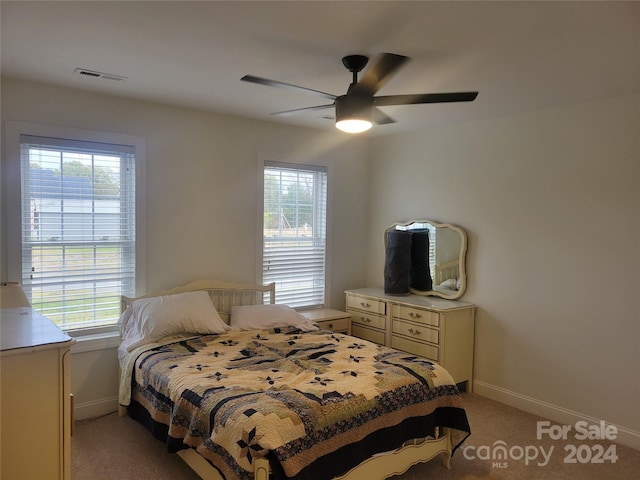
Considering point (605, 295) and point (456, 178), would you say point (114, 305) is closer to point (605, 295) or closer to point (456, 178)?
point (456, 178)

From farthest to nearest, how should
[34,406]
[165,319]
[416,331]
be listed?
[416,331] < [165,319] < [34,406]

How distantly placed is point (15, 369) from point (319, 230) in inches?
137

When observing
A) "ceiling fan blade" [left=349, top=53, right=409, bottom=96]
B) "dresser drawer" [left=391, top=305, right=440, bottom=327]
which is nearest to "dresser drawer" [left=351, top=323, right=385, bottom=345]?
"dresser drawer" [left=391, top=305, right=440, bottom=327]

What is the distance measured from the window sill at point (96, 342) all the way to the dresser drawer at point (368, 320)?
2.23 metres

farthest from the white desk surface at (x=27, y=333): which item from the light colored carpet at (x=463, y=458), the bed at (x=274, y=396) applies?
the light colored carpet at (x=463, y=458)

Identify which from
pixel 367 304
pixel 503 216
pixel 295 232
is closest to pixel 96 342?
pixel 295 232

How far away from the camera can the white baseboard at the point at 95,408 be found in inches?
134

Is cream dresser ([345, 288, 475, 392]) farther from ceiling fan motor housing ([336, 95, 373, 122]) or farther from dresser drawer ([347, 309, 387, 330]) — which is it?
ceiling fan motor housing ([336, 95, 373, 122])

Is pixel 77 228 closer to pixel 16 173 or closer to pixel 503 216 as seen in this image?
pixel 16 173

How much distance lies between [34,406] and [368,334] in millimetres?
3326

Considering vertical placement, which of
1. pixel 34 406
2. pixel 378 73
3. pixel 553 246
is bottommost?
pixel 34 406

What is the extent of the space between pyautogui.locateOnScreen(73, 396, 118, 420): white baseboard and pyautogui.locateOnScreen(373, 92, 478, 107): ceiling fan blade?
297 centimetres

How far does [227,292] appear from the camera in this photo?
4105 mm

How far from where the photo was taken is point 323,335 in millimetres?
3639
